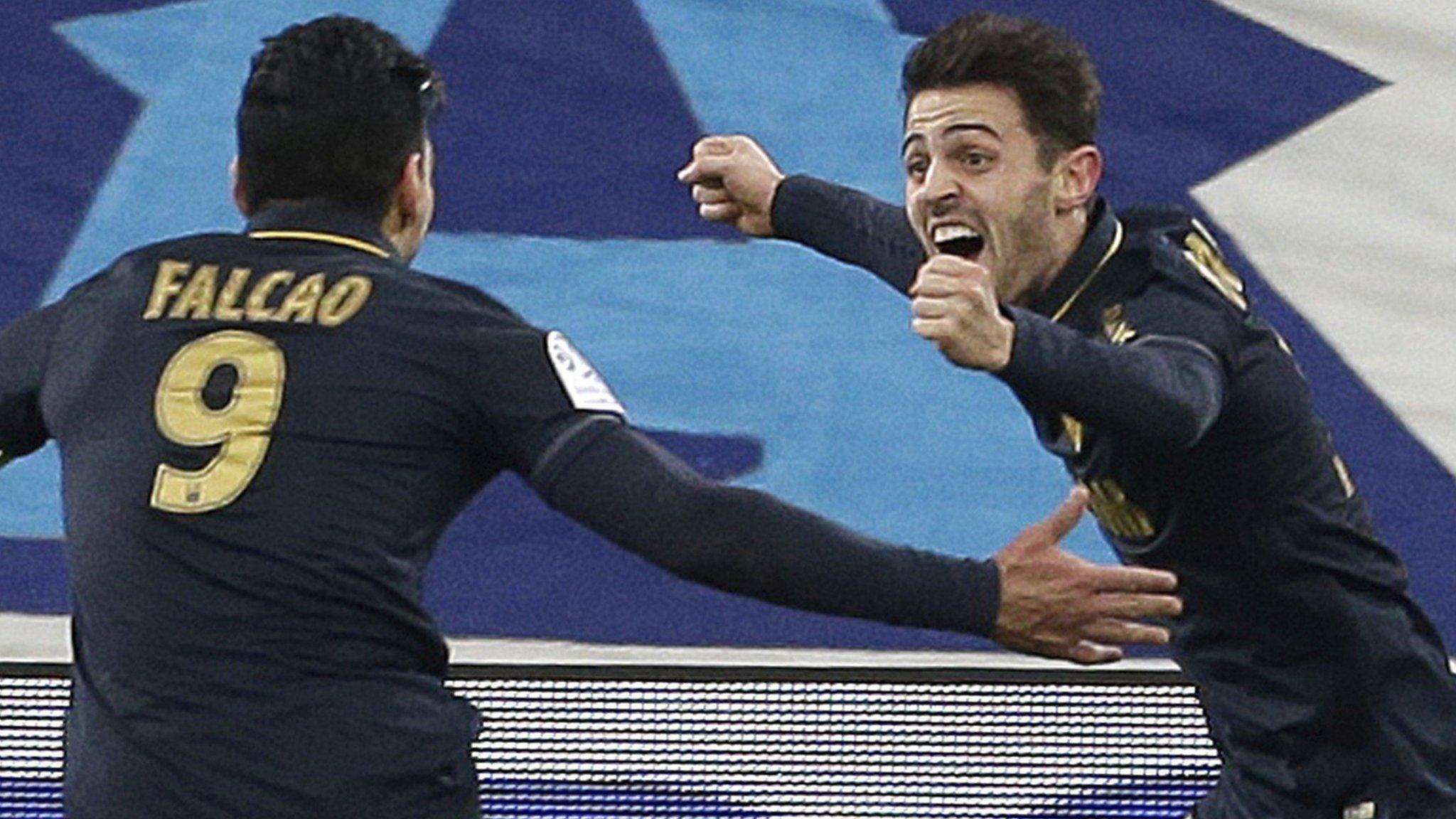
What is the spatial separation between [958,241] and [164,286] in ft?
3.10

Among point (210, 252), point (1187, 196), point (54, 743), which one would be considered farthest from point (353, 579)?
point (1187, 196)

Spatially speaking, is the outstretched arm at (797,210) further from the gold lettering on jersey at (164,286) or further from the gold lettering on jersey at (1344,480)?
the gold lettering on jersey at (164,286)

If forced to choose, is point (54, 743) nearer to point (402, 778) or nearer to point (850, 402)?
point (850, 402)

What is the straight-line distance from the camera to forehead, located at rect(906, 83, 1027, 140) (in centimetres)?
331

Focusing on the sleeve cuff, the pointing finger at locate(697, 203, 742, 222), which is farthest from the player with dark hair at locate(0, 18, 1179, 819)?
the pointing finger at locate(697, 203, 742, 222)

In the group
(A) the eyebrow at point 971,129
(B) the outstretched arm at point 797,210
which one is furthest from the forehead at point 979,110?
(B) the outstretched arm at point 797,210

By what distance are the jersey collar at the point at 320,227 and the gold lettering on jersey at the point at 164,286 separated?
76mm

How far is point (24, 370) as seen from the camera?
2.90 meters

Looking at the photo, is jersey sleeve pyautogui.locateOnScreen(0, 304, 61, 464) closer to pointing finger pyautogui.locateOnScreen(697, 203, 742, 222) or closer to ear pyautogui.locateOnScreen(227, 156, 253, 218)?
ear pyautogui.locateOnScreen(227, 156, 253, 218)

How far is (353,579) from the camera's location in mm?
2723

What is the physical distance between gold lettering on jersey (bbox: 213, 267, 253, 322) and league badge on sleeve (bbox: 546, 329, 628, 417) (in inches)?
11.4

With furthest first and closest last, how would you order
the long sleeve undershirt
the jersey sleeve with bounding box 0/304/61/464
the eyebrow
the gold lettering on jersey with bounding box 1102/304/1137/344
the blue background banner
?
the blue background banner → the eyebrow → the gold lettering on jersey with bounding box 1102/304/1137/344 → the jersey sleeve with bounding box 0/304/61/464 → the long sleeve undershirt

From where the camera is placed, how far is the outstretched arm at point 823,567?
2684mm

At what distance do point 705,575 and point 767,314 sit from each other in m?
2.19
